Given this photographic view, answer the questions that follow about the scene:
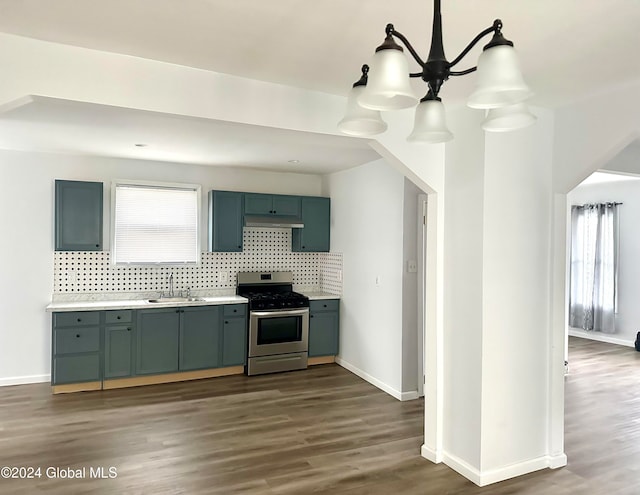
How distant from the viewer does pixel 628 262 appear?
713 centimetres

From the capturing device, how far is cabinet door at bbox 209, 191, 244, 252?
5457mm

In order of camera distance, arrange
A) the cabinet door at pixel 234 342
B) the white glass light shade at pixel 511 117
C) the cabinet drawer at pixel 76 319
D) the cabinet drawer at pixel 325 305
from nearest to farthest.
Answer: the white glass light shade at pixel 511 117 < the cabinet drawer at pixel 76 319 < the cabinet door at pixel 234 342 < the cabinet drawer at pixel 325 305

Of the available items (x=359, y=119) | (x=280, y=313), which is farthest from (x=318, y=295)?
(x=359, y=119)

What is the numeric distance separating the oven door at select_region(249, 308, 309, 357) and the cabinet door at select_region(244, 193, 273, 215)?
127cm

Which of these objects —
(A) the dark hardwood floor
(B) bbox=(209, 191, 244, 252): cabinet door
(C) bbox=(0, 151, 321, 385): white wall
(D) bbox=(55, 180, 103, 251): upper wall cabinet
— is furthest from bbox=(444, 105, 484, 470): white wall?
(C) bbox=(0, 151, 321, 385): white wall

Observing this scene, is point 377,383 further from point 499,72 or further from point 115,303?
point 499,72

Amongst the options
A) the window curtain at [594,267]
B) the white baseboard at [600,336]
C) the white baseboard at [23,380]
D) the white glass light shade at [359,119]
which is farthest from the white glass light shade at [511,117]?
the white baseboard at [600,336]

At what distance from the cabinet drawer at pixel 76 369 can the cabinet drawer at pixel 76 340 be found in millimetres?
73

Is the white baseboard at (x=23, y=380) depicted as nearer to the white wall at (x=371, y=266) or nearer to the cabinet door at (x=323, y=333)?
the cabinet door at (x=323, y=333)

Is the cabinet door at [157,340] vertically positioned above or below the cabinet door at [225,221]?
below

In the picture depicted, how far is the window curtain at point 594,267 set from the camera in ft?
23.9

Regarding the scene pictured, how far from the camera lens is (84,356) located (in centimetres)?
461

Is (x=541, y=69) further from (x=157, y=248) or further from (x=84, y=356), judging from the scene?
(x=84, y=356)

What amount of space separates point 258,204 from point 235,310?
4.47ft
